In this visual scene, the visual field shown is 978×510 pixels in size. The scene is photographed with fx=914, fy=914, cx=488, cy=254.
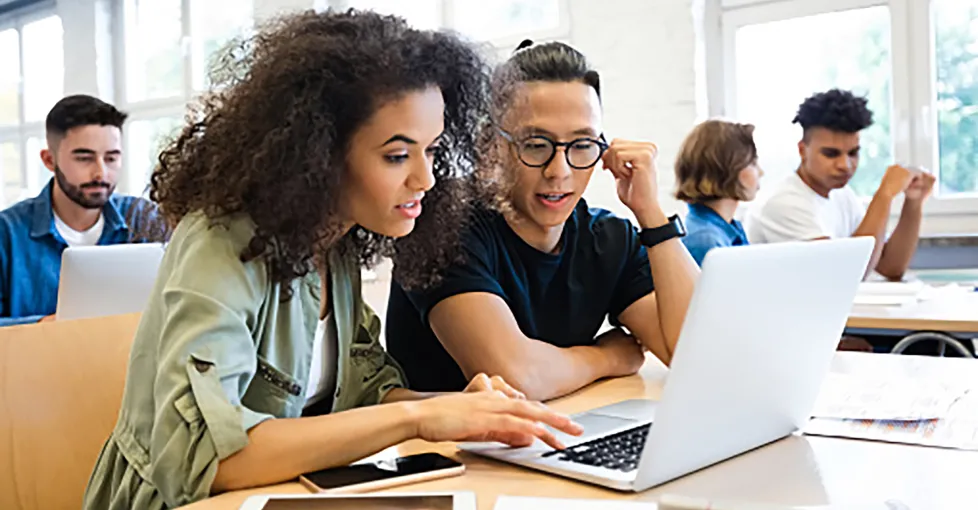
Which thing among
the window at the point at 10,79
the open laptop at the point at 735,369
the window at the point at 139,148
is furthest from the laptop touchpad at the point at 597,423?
the window at the point at 10,79

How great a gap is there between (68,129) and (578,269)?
221 centimetres

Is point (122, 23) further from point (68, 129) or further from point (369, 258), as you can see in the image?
point (369, 258)

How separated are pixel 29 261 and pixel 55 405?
193cm

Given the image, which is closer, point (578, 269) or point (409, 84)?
point (409, 84)

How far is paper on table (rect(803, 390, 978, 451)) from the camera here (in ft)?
3.31

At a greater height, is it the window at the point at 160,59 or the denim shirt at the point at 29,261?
the window at the point at 160,59

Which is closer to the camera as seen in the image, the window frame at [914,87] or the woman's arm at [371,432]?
the woman's arm at [371,432]

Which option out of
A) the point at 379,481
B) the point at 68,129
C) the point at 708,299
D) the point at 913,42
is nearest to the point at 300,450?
the point at 379,481

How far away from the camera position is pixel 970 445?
986 mm

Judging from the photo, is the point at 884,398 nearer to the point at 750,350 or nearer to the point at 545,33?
the point at 750,350

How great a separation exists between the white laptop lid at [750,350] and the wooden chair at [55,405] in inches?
28.9

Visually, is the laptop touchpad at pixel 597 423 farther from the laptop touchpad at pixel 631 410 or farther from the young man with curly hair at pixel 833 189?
the young man with curly hair at pixel 833 189

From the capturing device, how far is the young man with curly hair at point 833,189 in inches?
130

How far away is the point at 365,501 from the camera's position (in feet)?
2.73
